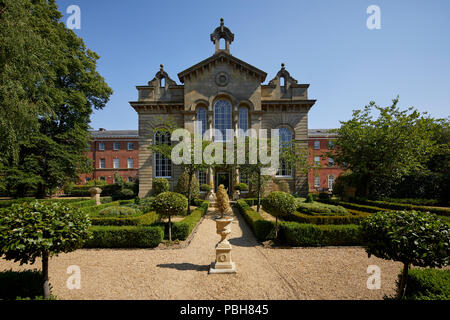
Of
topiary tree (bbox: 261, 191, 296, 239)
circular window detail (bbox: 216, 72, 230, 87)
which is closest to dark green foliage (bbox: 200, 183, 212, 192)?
circular window detail (bbox: 216, 72, 230, 87)

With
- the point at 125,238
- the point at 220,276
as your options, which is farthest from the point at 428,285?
the point at 125,238

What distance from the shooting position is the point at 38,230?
11.6ft

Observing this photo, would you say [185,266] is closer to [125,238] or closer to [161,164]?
[125,238]

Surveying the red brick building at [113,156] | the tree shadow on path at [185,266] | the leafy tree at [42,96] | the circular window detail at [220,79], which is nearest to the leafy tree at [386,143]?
the circular window detail at [220,79]

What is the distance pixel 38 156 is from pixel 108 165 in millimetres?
23445

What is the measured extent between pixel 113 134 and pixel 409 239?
49.5 meters

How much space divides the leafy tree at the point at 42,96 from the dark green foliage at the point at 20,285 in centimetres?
964

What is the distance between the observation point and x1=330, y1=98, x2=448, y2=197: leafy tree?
14609 mm

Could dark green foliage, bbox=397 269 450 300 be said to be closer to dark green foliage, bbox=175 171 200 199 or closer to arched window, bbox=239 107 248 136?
dark green foliage, bbox=175 171 200 199

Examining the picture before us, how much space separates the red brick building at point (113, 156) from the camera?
37.2 metres

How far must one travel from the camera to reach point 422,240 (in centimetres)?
346

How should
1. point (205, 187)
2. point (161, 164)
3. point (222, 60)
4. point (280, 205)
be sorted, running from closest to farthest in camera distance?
point (280, 205)
point (205, 187)
point (222, 60)
point (161, 164)

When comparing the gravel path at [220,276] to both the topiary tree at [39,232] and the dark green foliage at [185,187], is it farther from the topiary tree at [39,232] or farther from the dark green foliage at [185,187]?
the dark green foliage at [185,187]
